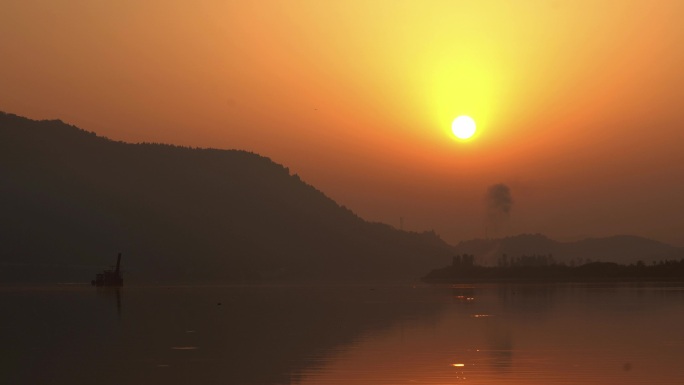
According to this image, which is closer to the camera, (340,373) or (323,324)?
(340,373)

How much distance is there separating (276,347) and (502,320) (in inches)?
865

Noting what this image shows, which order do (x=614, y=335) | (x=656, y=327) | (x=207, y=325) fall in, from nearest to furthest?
(x=614, y=335), (x=656, y=327), (x=207, y=325)

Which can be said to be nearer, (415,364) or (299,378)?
(299,378)

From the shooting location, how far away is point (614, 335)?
49.0 m

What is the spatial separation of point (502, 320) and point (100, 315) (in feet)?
96.9

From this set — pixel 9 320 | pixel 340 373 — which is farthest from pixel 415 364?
pixel 9 320

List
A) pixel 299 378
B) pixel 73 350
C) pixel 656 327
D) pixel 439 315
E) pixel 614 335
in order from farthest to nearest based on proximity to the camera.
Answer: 1. pixel 439 315
2. pixel 656 327
3. pixel 614 335
4. pixel 73 350
5. pixel 299 378

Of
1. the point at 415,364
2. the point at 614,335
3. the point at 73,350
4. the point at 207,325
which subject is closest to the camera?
the point at 415,364

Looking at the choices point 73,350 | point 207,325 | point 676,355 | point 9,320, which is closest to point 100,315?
point 9,320

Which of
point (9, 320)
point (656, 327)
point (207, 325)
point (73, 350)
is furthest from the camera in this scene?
point (9, 320)

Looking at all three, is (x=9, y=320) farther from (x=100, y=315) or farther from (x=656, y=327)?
(x=656, y=327)

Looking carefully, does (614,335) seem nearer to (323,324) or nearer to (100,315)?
(323,324)

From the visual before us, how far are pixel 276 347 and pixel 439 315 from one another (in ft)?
88.6

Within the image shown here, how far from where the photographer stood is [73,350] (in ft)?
142
